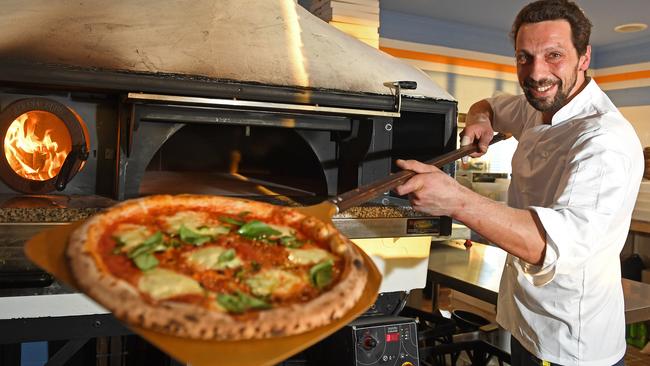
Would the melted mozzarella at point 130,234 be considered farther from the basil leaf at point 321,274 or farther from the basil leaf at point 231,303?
the basil leaf at point 321,274

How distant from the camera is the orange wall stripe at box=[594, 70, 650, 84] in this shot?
6.72 m

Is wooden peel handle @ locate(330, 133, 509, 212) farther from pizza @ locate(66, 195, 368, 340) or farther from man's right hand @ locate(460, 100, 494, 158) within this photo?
man's right hand @ locate(460, 100, 494, 158)

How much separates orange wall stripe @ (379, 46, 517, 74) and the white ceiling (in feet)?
1.38

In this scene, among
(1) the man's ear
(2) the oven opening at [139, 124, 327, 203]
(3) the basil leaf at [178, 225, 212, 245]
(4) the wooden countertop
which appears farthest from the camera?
(2) the oven opening at [139, 124, 327, 203]

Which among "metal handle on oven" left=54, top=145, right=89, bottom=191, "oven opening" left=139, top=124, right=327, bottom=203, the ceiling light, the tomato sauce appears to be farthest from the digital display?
the ceiling light

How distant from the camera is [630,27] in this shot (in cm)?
612

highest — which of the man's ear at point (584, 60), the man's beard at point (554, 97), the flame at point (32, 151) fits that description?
the man's ear at point (584, 60)

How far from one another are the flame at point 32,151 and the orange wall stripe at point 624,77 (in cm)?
692

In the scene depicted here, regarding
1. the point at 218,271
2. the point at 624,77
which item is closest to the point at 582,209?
the point at 218,271

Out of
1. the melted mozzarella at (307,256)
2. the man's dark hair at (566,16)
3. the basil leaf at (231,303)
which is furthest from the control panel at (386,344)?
the man's dark hair at (566,16)

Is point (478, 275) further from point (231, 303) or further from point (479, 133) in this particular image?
point (231, 303)

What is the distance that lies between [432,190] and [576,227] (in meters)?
0.40

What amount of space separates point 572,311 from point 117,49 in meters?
1.75

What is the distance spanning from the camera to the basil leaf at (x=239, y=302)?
98cm
